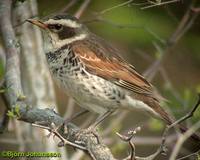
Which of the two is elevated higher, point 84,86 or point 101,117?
point 84,86

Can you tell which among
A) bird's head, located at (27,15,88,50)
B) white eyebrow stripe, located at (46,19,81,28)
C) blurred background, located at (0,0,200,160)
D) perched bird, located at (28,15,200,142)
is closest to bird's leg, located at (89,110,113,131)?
perched bird, located at (28,15,200,142)

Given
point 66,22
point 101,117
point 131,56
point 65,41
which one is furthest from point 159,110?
point 131,56

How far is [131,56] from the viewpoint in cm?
1045

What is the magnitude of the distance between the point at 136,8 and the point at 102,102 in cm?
280

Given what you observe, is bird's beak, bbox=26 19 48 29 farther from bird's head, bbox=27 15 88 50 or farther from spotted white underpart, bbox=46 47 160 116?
spotted white underpart, bbox=46 47 160 116

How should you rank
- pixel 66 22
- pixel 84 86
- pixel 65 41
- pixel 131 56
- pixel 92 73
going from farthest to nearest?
pixel 131 56 < pixel 65 41 < pixel 66 22 < pixel 92 73 < pixel 84 86

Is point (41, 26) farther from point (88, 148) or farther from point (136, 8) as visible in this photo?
point (136, 8)

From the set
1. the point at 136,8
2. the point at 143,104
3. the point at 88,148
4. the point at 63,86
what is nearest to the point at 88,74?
the point at 63,86

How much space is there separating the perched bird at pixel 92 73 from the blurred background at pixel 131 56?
292mm

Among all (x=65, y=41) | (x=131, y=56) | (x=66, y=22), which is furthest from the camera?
(x=131, y=56)

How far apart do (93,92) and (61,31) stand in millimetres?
752

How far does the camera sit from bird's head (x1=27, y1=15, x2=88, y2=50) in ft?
20.8

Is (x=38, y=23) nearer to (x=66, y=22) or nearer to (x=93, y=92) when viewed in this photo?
(x=66, y=22)

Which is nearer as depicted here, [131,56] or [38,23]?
[38,23]
